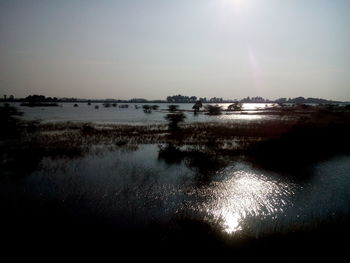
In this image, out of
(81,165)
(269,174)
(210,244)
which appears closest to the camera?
(210,244)

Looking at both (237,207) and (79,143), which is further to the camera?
(79,143)

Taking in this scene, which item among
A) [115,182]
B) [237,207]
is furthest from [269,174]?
[115,182]

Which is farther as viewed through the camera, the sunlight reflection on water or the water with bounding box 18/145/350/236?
the sunlight reflection on water

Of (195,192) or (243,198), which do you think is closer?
(243,198)

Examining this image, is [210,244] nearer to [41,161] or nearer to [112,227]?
[112,227]

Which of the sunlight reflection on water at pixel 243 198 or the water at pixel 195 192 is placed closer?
the water at pixel 195 192

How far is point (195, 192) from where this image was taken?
14352 mm

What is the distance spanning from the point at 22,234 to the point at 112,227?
314 cm

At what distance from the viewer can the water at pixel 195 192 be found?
36.9ft

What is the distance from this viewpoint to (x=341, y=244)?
28.9 feet

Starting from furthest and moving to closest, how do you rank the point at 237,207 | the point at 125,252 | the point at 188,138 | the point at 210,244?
the point at 188,138
the point at 237,207
the point at 210,244
the point at 125,252

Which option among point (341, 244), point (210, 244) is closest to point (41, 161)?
point (210, 244)

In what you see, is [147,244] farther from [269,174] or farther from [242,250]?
[269,174]

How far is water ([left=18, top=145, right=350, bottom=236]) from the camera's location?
36.9ft
